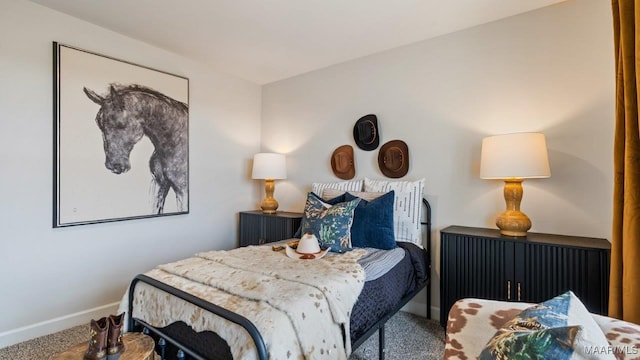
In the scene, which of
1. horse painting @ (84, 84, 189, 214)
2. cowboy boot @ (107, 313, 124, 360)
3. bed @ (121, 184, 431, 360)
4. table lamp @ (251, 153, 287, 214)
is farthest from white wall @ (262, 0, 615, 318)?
A: cowboy boot @ (107, 313, 124, 360)

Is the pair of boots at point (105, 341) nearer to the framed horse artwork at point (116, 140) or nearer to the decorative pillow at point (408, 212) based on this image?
the framed horse artwork at point (116, 140)

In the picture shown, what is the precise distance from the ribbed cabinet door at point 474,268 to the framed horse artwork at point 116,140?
8.64 ft

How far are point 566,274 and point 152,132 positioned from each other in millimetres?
3526

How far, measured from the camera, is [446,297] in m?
2.37

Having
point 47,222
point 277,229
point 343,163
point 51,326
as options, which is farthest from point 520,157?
point 51,326

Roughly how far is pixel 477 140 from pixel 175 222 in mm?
3035

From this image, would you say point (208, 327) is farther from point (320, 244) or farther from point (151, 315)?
point (320, 244)

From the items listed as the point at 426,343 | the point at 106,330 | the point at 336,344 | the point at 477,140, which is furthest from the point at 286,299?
the point at 477,140

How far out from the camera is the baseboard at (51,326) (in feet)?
7.31

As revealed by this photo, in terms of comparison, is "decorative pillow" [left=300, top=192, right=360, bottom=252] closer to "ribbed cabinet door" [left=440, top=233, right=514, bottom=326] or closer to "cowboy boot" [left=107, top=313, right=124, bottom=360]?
"ribbed cabinet door" [left=440, top=233, right=514, bottom=326]

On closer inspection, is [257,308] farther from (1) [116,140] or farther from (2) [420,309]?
(1) [116,140]

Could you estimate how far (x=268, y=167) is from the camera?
3.54 meters

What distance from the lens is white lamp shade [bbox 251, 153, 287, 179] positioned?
3.54 m

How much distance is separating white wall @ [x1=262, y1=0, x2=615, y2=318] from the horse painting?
1547 mm
